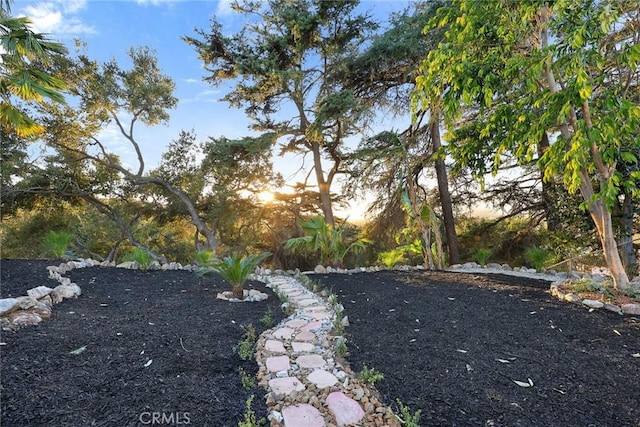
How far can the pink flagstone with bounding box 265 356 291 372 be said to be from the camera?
6.10 ft

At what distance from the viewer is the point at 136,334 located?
2.15 m

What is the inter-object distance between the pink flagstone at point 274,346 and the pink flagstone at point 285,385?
0.38 metres

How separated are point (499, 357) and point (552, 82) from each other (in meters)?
3.00

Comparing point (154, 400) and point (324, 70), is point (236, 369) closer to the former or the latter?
point (154, 400)

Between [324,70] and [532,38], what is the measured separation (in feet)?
18.2

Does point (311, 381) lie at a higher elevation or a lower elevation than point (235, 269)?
lower

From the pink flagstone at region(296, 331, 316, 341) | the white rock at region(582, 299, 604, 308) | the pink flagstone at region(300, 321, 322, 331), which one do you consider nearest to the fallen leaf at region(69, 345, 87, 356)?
the pink flagstone at region(296, 331, 316, 341)

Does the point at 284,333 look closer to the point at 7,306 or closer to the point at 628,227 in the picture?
the point at 7,306

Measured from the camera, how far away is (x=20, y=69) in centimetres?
411

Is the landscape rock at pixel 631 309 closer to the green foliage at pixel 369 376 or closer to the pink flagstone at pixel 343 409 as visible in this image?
the green foliage at pixel 369 376

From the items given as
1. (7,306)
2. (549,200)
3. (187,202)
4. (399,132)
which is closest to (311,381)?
(7,306)

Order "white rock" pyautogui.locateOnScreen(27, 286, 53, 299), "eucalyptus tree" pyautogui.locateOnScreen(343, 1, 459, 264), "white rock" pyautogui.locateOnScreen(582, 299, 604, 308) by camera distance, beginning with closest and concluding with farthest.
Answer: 1. "white rock" pyautogui.locateOnScreen(27, 286, 53, 299)
2. "white rock" pyautogui.locateOnScreen(582, 299, 604, 308)
3. "eucalyptus tree" pyautogui.locateOnScreen(343, 1, 459, 264)

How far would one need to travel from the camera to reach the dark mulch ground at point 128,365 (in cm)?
132

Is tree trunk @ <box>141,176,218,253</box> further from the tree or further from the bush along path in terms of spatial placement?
the bush along path
